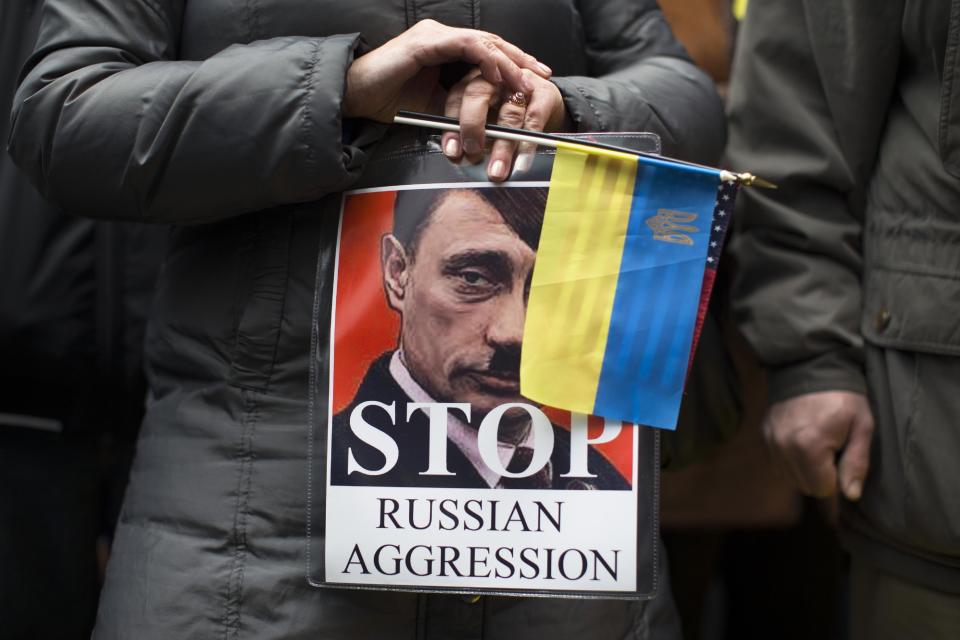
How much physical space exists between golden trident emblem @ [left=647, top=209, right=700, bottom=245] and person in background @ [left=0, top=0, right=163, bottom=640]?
31.3 inches

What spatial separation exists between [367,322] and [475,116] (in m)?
0.24

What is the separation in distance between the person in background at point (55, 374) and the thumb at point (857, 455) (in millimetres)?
1011

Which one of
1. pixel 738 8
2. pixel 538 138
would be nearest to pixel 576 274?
pixel 538 138

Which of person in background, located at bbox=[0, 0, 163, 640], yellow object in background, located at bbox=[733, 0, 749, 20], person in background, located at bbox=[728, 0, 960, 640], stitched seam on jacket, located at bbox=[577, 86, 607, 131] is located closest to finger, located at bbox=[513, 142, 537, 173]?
stitched seam on jacket, located at bbox=[577, 86, 607, 131]

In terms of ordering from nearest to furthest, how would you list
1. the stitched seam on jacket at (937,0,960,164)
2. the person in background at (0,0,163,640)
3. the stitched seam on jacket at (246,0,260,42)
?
1. the stitched seam on jacket at (246,0,260,42)
2. the stitched seam on jacket at (937,0,960,164)
3. the person in background at (0,0,163,640)

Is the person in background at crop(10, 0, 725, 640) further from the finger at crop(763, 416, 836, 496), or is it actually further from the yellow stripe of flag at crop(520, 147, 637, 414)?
the finger at crop(763, 416, 836, 496)

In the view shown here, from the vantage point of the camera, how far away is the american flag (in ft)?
3.77

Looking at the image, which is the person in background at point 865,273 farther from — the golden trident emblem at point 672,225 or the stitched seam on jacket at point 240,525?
the stitched seam on jacket at point 240,525

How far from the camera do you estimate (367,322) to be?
3.77 feet

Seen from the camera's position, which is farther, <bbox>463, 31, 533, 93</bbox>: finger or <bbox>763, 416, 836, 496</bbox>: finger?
<bbox>763, 416, 836, 496</bbox>: finger

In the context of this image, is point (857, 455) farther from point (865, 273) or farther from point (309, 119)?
point (309, 119)

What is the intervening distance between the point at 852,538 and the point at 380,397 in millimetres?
793

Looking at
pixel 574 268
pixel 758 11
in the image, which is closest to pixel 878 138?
pixel 758 11

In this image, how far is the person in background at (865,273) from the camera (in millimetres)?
1368
